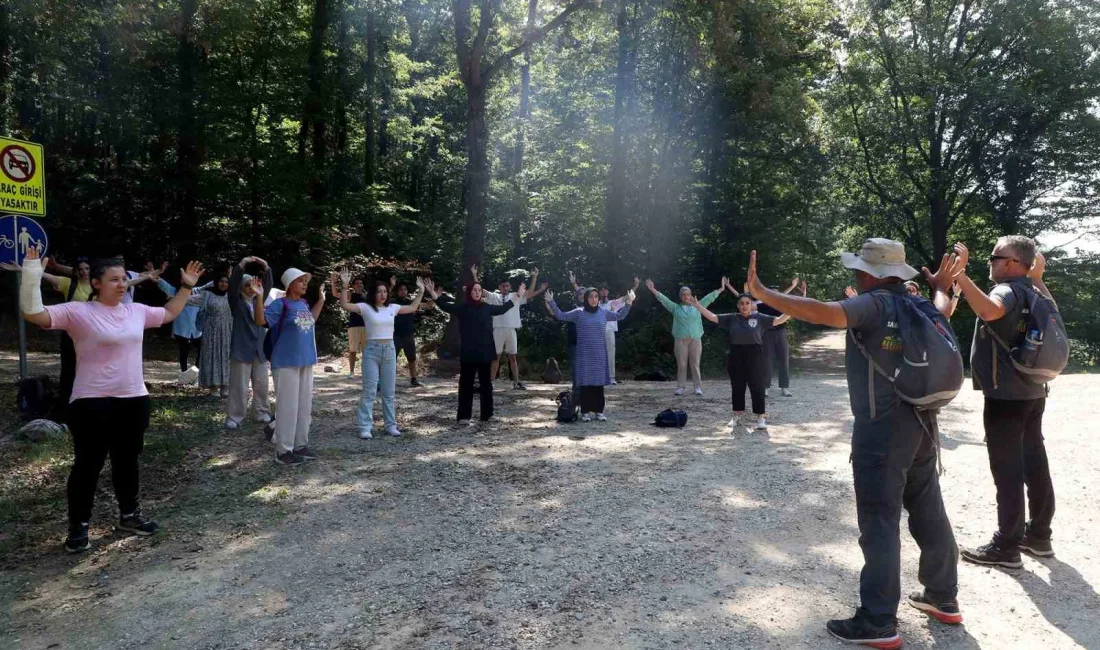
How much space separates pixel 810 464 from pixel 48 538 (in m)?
6.93

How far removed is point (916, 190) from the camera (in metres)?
29.5

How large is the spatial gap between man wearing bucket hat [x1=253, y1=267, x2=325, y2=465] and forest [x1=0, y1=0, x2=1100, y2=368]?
9171 millimetres

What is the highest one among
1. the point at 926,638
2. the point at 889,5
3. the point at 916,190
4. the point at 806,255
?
the point at 889,5

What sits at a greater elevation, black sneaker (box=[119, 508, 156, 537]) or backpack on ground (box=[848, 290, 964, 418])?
backpack on ground (box=[848, 290, 964, 418])

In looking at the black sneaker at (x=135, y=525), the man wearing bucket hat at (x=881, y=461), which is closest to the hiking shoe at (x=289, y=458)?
the black sneaker at (x=135, y=525)

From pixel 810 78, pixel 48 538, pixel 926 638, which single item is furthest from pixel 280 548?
pixel 810 78

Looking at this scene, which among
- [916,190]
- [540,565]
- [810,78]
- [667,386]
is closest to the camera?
[540,565]

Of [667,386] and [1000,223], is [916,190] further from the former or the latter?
[667,386]

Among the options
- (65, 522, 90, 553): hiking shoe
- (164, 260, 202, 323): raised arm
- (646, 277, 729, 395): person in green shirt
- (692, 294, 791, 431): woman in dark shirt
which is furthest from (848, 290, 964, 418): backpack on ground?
(646, 277, 729, 395): person in green shirt

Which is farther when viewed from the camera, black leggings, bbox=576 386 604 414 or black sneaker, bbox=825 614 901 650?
black leggings, bbox=576 386 604 414

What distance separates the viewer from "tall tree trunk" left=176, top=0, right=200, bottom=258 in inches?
798

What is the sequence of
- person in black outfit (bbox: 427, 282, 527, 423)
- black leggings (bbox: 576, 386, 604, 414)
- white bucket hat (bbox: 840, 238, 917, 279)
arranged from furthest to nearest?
black leggings (bbox: 576, 386, 604, 414), person in black outfit (bbox: 427, 282, 527, 423), white bucket hat (bbox: 840, 238, 917, 279)

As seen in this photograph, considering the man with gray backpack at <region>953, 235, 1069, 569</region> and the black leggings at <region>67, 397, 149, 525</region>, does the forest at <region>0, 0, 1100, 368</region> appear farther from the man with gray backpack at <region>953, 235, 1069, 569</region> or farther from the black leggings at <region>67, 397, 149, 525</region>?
the man with gray backpack at <region>953, 235, 1069, 569</region>

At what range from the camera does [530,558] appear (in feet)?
17.1
